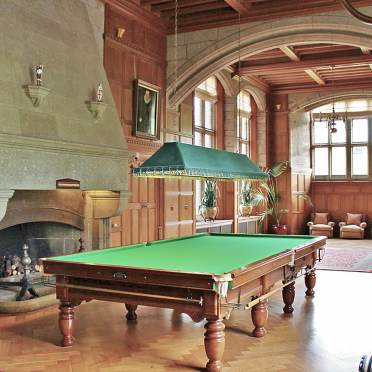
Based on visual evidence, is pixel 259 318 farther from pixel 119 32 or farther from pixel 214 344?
pixel 119 32

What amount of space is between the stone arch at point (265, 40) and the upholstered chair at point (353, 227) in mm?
7731

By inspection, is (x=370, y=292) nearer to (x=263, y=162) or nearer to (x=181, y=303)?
(x=181, y=303)

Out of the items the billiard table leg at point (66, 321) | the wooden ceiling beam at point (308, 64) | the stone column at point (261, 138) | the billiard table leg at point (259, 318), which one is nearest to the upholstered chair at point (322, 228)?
the stone column at point (261, 138)

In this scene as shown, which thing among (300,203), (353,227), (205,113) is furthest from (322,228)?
(205,113)

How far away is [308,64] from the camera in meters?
10.8

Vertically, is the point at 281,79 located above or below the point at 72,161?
above

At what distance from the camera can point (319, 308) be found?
5.98m

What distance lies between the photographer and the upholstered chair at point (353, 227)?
1430 cm

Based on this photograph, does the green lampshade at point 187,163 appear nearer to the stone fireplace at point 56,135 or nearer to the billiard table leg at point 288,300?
the stone fireplace at point 56,135

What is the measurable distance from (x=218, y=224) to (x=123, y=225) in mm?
3854

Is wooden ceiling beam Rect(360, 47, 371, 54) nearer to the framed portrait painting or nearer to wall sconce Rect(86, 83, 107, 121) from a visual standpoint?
the framed portrait painting

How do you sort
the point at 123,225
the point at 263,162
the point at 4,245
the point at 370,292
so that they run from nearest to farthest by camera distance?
the point at 4,245
the point at 370,292
the point at 123,225
the point at 263,162

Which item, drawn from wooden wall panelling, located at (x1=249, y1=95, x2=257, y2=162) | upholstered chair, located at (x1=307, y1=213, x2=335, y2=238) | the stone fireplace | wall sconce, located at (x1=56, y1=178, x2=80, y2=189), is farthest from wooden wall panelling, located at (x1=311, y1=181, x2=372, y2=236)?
wall sconce, located at (x1=56, y1=178, x2=80, y2=189)

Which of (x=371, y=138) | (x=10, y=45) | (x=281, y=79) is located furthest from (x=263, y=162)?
(x=10, y=45)
